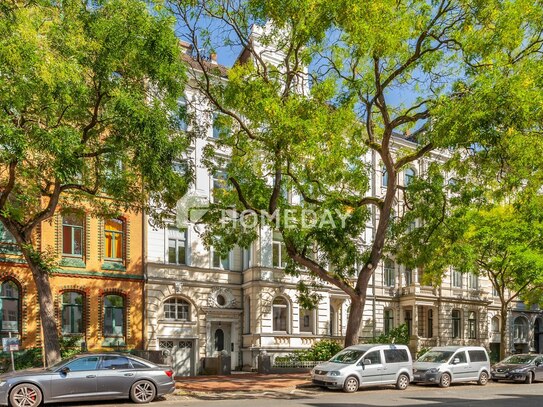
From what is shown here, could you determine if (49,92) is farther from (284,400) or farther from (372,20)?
(284,400)

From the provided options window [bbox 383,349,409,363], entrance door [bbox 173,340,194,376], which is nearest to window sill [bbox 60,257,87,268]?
entrance door [bbox 173,340,194,376]

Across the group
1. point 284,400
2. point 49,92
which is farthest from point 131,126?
point 284,400

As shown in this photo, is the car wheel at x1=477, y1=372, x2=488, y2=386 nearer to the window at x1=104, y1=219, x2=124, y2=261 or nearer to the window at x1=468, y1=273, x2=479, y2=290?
the window at x1=104, y1=219, x2=124, y2=261

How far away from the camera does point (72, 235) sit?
2767cm

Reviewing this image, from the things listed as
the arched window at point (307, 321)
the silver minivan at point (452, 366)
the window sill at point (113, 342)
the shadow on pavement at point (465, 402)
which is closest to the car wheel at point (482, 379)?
the silver minivan at point (452, 366)

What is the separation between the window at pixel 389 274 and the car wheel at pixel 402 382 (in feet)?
53.1

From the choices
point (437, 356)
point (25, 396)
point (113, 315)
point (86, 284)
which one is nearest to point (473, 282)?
point (437, 356)

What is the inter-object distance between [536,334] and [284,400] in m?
36.6

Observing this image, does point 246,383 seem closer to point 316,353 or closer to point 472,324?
point 316,353

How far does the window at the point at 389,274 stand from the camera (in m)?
38.8

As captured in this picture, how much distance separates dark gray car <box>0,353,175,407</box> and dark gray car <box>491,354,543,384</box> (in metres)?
15.4

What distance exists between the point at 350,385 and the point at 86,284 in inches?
500

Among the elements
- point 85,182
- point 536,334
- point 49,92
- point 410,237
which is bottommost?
point 536,334

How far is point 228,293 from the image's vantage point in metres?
31.9
